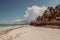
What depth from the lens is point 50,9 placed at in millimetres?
50844

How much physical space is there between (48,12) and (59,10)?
21.1 feet

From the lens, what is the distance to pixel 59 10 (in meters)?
48.7

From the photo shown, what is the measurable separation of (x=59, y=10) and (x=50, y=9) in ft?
14.1

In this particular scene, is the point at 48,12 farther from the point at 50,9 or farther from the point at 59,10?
the point at 59,10

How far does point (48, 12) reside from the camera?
53.6 meters

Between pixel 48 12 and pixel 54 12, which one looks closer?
pixel 54 12

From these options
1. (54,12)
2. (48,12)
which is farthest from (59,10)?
(48,12)

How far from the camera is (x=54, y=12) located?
162ft

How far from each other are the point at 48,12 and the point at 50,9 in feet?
10.0

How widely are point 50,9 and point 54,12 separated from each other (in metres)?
2.61

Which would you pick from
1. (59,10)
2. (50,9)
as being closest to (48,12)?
(50,9)

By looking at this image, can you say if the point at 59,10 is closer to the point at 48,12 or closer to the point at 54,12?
the point at 54,12

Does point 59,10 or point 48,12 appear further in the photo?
point 48,12
